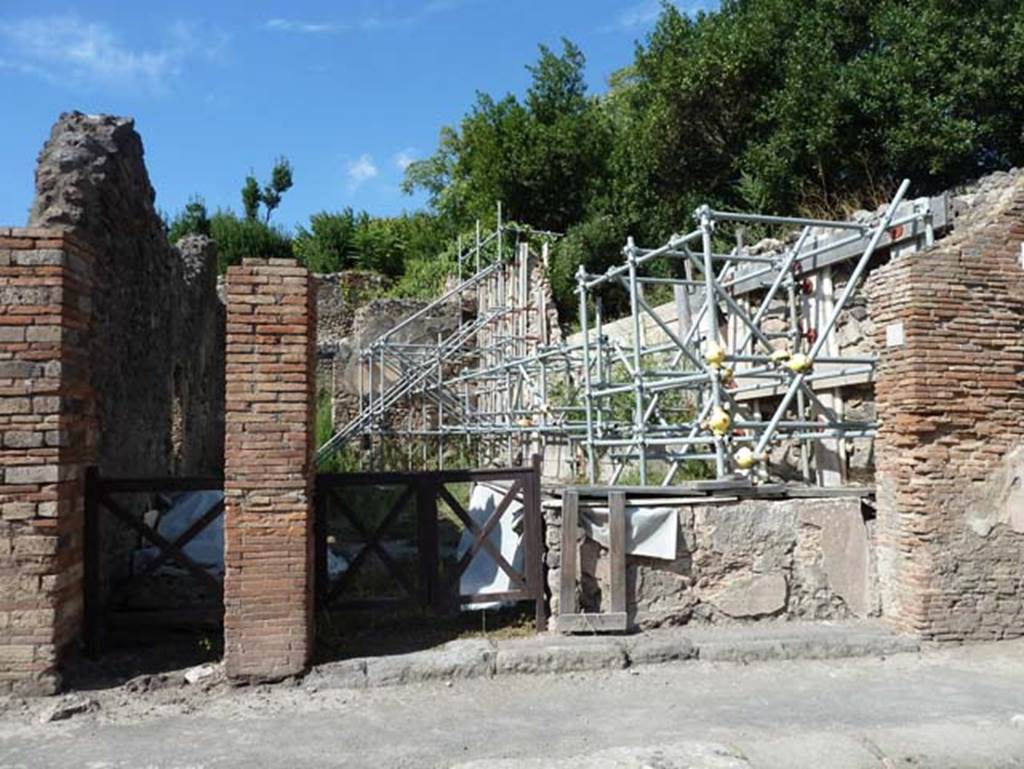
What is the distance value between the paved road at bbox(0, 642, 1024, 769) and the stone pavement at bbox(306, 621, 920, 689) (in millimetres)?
89

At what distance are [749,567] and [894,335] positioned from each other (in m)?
1.98

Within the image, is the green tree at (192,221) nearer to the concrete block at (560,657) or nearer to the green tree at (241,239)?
the green tree at (241,239)

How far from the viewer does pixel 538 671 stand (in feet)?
17.5

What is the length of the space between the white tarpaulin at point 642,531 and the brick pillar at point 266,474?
80.4 inches

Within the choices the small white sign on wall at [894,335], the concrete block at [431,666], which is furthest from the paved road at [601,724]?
the small white sign on wall at [894,335]

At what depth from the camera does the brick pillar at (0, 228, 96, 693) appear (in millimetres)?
4738

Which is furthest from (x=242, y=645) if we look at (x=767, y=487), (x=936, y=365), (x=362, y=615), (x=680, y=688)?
(x=936, y=365)

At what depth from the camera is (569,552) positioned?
19.2 ft

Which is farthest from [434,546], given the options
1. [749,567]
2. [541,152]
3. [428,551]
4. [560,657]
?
[541,152]

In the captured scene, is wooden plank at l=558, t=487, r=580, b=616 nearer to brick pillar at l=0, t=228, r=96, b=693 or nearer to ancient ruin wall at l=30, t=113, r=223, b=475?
brick pillar at l=0, t=228, r=96, b=693

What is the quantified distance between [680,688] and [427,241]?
22511mm

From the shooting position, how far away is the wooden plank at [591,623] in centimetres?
579

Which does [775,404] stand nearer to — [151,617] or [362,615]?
[362,615]

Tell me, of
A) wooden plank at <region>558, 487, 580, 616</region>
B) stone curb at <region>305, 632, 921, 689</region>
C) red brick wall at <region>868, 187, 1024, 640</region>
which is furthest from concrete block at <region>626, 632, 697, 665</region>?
red brick wall at <region>868, 187, 1024, 640</region>
